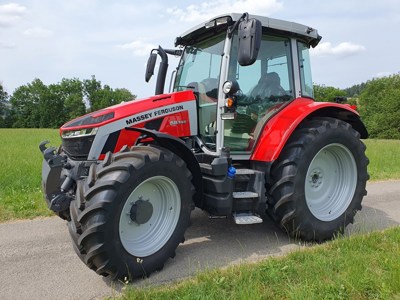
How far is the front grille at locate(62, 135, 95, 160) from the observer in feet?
12.2

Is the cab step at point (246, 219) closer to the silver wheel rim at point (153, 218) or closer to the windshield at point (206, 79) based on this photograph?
the silver wheel rim at point (153, 218)

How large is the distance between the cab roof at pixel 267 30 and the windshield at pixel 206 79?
0.08 meters

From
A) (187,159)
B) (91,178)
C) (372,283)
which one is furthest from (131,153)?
(372,283)

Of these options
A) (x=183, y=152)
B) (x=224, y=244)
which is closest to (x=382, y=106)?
(x=224, y=244)

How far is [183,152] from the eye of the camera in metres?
3.61

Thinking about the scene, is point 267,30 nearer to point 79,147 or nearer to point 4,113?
point 79,147

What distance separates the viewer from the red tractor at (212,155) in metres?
3.13

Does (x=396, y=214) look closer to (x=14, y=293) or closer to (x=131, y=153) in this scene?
(x=131, y=153)

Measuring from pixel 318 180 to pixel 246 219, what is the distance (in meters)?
1.25

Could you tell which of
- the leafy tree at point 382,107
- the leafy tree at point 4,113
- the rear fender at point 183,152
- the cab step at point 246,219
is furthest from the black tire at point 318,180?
the leafy tree at point 4,113

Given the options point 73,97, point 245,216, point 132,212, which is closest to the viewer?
point 132,212

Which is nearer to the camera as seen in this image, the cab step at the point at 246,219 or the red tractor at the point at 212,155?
the red tractor at the point at 212,155

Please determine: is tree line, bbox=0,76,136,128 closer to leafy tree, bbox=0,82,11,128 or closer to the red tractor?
leafy tree, bbox=0,82,11,128

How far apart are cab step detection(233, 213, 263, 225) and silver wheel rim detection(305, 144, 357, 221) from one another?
0.83 m
